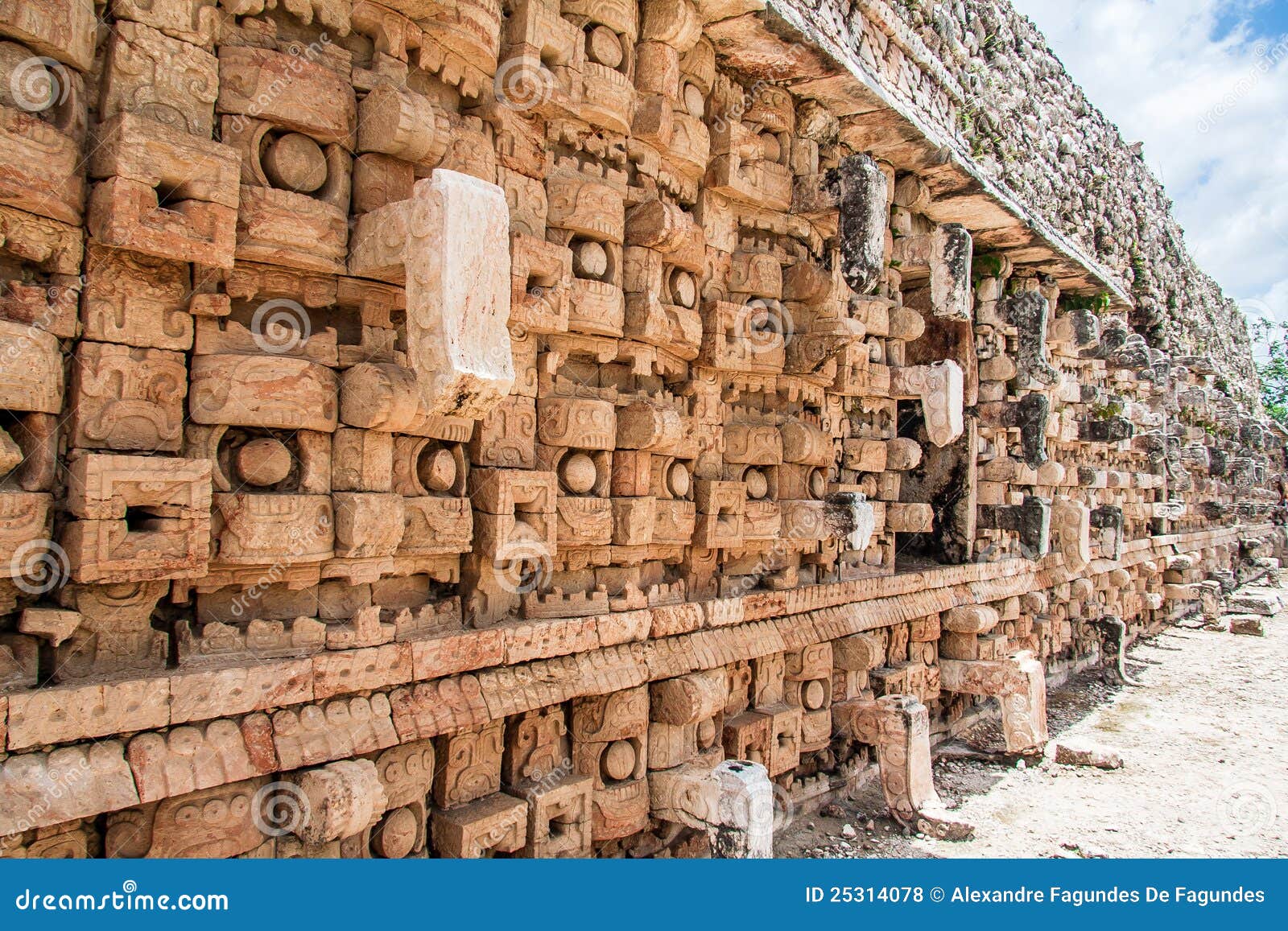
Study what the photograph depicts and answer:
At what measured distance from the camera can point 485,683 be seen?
400 centimetres

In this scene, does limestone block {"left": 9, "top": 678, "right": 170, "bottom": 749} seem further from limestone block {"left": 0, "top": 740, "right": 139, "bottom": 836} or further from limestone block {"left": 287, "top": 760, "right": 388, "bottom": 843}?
limestone block {"left": 287, "top": 760, "right": 388, "bottom": 843}

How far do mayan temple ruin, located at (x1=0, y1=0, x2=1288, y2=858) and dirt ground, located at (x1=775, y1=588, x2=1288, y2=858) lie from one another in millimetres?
384

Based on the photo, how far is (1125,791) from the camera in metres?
6.83

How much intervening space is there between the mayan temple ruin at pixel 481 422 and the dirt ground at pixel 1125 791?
0.38 metres

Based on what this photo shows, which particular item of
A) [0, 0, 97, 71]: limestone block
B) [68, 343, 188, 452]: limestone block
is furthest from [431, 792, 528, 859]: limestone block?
[0, 0, 97, 71]: limestone block

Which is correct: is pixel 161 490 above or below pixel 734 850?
above

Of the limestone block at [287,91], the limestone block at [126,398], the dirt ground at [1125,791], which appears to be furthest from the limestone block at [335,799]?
the dirt ground at [1125,791]

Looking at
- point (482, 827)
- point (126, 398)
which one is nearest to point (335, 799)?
point (482, 827)

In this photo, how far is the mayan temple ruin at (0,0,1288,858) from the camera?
9.70 ft

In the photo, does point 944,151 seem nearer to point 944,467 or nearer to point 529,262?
point 944,467

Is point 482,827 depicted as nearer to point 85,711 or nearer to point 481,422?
point 85,711

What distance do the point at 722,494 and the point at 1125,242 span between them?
10.8 metres

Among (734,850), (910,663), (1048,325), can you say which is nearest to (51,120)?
(734,850)

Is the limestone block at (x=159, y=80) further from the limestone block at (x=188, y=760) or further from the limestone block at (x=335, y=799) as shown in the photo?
the limestone block at (x=335, y=799)
